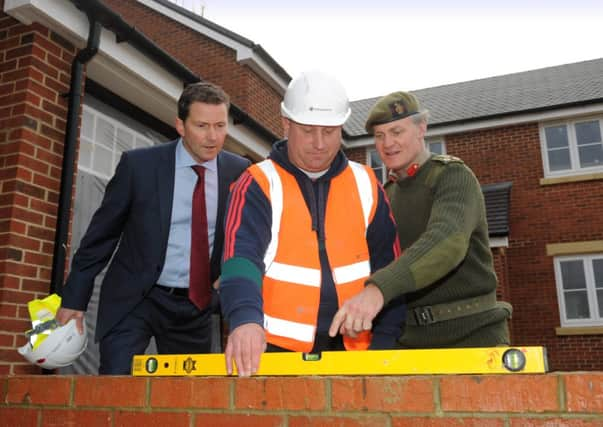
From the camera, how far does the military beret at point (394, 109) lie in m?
2.78

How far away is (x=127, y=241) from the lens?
113 inches

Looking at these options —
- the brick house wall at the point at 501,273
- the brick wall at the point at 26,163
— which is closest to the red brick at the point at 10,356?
the brick wall at the point at 26,163

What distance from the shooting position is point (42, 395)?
6.84 feet

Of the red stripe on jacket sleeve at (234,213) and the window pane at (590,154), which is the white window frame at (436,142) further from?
the red stripe on jacket sleeve at (234,213)

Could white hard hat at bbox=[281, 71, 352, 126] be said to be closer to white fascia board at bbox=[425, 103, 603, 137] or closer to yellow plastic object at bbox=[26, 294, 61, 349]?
yellow plastic object at bbox=[26, 294, 61, 349]

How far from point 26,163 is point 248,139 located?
326 cm

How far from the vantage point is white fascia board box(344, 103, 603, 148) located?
1210cm

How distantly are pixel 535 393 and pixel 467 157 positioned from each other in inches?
486

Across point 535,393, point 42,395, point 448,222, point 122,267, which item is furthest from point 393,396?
point 122,267

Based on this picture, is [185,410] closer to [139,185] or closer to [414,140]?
[139,185]

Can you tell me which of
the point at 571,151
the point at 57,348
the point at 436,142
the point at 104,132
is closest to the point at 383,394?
the point at 57,348

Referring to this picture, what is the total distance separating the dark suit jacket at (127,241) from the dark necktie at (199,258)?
0.22 feet

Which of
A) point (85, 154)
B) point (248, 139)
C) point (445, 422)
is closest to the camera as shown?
point (445, 422)

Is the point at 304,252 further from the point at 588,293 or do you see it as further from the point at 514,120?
the point at 514,120
